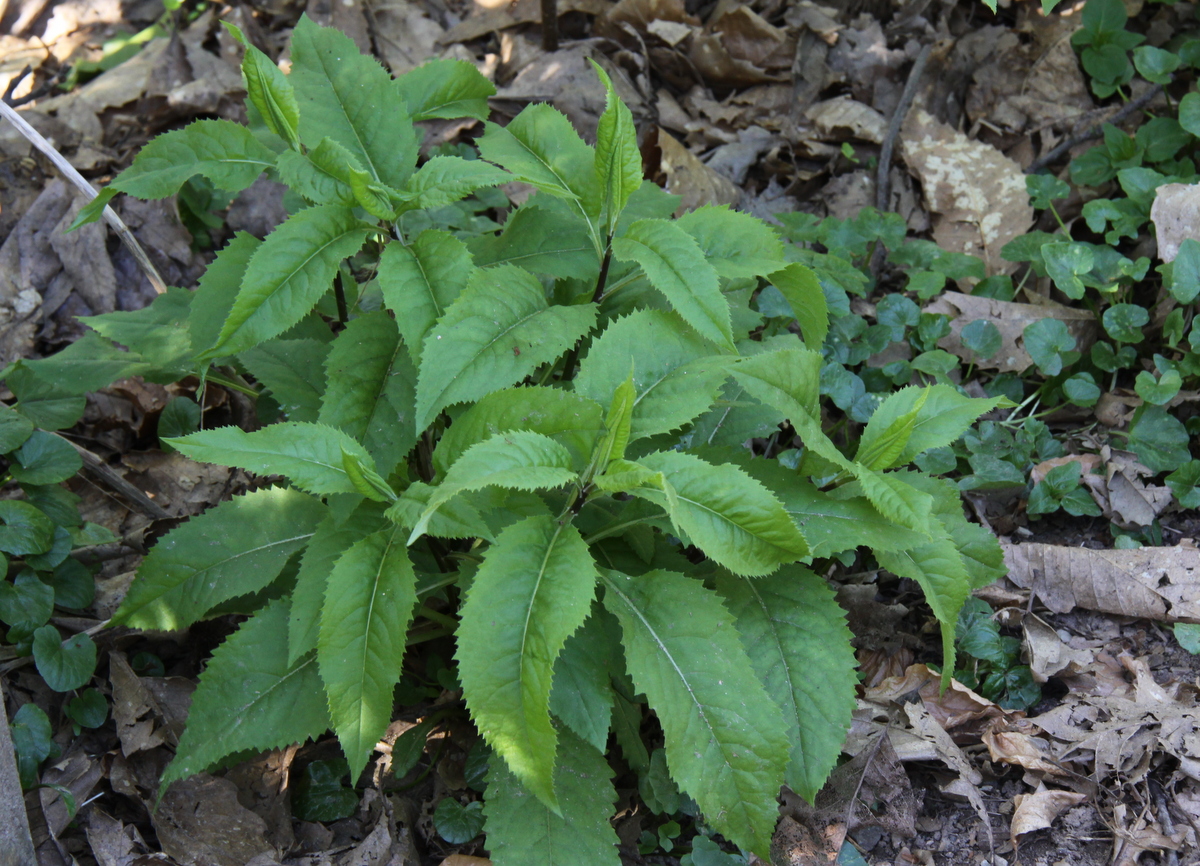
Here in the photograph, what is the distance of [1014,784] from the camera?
2.43 meters

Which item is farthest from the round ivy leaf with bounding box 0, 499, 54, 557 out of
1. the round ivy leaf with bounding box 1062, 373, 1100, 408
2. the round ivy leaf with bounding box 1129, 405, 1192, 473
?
the round ivy leaf with bounding box 1129, 405, 1192, 473

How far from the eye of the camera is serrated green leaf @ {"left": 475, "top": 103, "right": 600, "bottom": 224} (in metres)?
2.35

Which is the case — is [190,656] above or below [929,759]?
above

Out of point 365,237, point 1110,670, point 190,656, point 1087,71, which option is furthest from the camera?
point 1087,71

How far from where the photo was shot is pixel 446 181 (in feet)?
6.93

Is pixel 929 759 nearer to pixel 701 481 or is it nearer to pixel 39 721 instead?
pixel 701 481

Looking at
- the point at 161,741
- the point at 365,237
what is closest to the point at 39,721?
the point at 161,741

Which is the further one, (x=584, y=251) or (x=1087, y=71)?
(x=1087, y=71)

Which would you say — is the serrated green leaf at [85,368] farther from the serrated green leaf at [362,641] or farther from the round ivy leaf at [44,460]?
the serrated green leaf at [362,641]

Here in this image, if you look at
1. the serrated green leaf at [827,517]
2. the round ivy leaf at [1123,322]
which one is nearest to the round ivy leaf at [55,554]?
the serrated green leaf at [827,517]

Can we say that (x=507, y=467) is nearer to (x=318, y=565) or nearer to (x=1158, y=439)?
(x=318, y=565)

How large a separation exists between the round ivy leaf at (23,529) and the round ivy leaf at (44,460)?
0.41ft

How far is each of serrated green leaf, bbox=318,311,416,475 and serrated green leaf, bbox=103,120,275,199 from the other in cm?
49

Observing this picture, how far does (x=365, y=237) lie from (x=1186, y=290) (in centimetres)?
290
